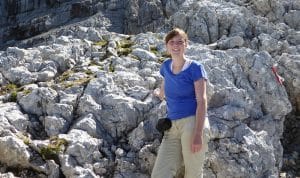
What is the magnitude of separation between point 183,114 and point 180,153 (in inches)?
37.3

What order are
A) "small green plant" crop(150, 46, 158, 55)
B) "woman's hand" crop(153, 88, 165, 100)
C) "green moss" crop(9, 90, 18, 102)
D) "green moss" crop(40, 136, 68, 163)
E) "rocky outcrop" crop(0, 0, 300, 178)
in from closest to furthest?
"woman's hand" crop(153, 88, 165, 100)
"green moss" crop(40, 136, 68, 163)
"rocky outcrop" crop(0, 0, 300, 178)
"green moss" crop(9, 90, 18, 102)
"small green plant" crop(150, 46, 158, 55)

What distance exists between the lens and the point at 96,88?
15.6 meters

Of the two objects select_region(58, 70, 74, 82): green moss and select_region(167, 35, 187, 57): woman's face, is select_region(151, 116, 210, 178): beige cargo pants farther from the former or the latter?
select_region(58, 70, 74, 82): green moss

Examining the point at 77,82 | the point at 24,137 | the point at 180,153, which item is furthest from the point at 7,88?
the point at 180,153

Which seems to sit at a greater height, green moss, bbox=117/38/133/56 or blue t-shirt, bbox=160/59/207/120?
blue t-shirt, bbox=160/59/207/120

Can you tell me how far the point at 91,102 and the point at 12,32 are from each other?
31.8 meters

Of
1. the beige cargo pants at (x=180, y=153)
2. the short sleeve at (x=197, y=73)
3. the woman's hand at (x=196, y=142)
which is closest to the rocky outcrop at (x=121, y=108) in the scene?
the beige cargo pants at (x=180, y=153)

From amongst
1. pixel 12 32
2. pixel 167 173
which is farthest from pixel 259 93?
pixel 12 32

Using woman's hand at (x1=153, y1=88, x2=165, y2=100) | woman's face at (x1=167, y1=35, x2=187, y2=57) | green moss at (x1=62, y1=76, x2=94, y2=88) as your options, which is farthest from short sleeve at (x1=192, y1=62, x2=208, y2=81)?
green moss at (x1=62, y1=76, x2=94, y2=88)

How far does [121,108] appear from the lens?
584 inches

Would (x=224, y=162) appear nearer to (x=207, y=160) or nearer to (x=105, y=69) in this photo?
(x=207, y=160)

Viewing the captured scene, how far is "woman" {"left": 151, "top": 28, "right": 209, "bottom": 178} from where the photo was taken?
404 inches

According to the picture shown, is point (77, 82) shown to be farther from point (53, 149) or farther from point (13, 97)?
point (53, 149)

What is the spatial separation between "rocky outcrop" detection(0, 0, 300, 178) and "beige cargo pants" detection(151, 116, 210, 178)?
2893 millimetres
